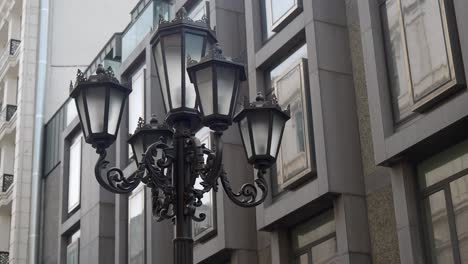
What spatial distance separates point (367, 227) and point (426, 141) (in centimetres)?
242

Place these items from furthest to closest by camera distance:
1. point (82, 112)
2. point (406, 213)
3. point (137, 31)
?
point (137, 31) < point (406, 213) < point (82, 112)

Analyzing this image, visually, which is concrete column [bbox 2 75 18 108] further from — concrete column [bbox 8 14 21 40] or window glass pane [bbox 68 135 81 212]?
window glass pane [bbox 68 135 81 212]

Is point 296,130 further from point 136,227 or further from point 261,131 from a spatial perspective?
point 136,227

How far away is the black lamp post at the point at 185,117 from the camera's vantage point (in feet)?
30.3

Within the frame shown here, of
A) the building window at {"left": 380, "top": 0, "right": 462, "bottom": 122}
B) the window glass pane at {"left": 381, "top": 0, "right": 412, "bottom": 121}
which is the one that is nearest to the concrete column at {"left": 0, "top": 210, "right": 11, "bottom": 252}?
the window glass pane at {"left": 381, "top": 0, "right": 412, "bottom": 121}

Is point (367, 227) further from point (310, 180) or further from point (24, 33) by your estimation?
point (24, 33)

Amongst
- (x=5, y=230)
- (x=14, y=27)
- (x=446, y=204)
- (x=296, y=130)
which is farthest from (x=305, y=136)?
(x=14, y=27)

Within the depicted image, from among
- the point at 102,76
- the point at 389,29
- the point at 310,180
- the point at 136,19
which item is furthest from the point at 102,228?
the point at 102,76

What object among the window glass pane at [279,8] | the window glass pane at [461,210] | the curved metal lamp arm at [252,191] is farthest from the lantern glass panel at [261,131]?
the window glass pane at [279,8]

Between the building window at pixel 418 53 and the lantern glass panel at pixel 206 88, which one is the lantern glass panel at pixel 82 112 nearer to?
the lantern glass panel at pixel 206 88

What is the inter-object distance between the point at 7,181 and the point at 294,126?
2326 cm

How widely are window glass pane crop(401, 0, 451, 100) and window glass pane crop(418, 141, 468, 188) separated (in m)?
0.97

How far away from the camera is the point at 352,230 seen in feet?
50.2

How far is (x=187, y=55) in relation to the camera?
31.4 feet
